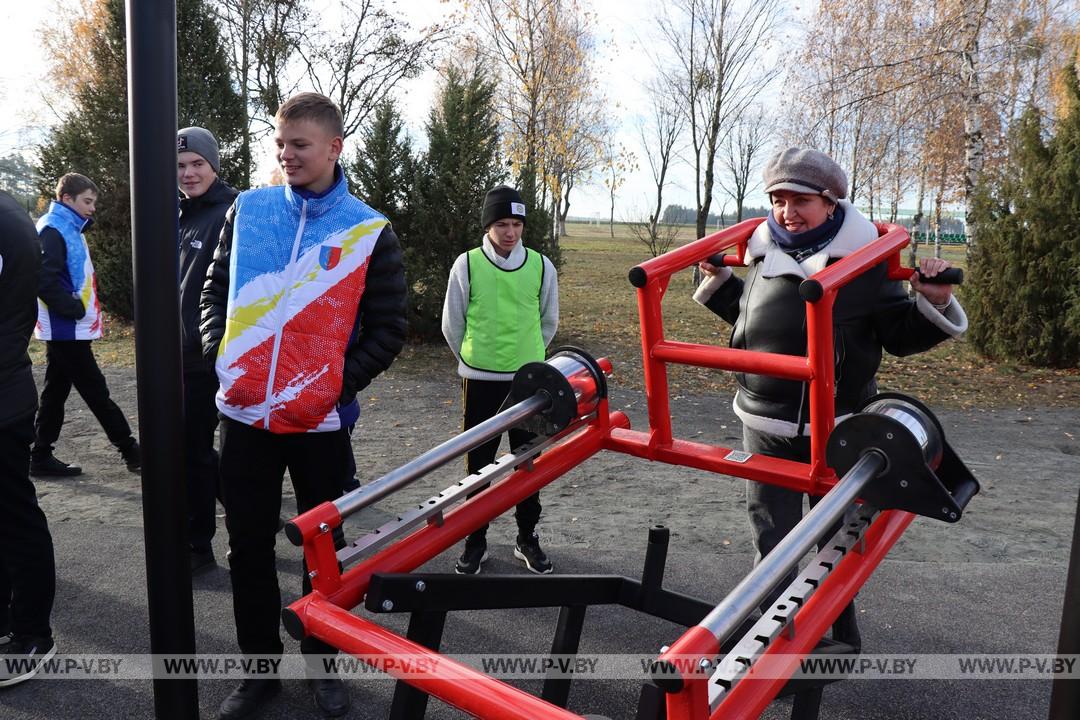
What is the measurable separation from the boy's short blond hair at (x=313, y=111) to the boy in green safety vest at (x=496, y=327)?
146 centimetres

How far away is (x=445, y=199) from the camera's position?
397 inches

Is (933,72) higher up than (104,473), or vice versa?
(933,72)

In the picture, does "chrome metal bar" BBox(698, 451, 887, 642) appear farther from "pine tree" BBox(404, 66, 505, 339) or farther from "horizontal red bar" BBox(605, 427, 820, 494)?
"pine tree" BBox(404, 66, 505, 339)

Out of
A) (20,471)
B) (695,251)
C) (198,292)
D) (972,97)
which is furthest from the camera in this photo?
(972,97)

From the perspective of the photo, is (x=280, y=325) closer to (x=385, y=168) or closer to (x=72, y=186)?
(x=72, y=186)

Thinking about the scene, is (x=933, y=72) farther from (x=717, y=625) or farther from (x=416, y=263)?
(x=717, y=625)

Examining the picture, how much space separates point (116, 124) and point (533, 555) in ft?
40.3

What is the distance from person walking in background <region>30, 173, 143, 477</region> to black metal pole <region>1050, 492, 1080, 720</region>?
5446 mm

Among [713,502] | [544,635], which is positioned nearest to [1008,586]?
[713,502]

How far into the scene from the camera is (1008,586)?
385 cm

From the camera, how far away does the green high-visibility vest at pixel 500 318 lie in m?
3.93

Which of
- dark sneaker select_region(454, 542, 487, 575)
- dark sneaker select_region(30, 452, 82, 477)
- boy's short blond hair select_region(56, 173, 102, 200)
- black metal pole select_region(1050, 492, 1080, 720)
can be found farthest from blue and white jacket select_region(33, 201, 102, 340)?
black metal pole select_region(1050, 492, 1080, 720)

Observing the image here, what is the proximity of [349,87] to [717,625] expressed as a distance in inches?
738

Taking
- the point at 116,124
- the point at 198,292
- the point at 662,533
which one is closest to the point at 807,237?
the point at 662,533
